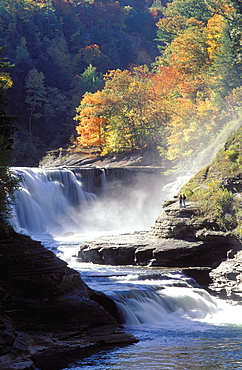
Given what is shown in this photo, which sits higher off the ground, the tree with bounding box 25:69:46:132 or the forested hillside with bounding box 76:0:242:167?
the tree with bounding box 25:69:46:132

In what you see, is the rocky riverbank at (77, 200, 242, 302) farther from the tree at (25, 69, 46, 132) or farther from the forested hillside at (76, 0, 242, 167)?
the tree at (25, 69, 46, 132)

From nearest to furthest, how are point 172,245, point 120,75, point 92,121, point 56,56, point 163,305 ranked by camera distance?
point 163,305 → point 172,245 → point 120,75 → point 92,121 → point 56,56

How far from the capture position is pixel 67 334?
1326 centimetres

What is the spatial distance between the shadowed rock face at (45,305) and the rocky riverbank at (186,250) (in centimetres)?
728

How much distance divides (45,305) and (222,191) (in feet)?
39.1

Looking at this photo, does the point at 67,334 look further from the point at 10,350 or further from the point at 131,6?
the point at 131,6

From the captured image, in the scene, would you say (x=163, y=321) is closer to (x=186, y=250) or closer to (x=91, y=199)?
(x=186, y=250)

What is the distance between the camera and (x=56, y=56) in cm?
6806

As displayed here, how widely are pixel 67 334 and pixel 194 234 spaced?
10240 mm

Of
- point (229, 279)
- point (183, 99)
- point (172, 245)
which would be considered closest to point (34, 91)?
point (183, 99)

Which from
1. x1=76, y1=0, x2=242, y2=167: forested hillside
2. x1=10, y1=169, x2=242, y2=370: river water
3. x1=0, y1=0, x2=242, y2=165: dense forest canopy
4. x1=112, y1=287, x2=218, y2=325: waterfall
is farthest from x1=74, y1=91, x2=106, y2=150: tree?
x1=112, y1=287, x2=218, y2=325: waterfall

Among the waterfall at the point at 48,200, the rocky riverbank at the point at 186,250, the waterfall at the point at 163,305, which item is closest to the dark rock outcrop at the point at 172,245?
the rocky riverbank at the point at 186,250

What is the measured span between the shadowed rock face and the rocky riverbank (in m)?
7.28

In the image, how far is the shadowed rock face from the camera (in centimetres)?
1283
